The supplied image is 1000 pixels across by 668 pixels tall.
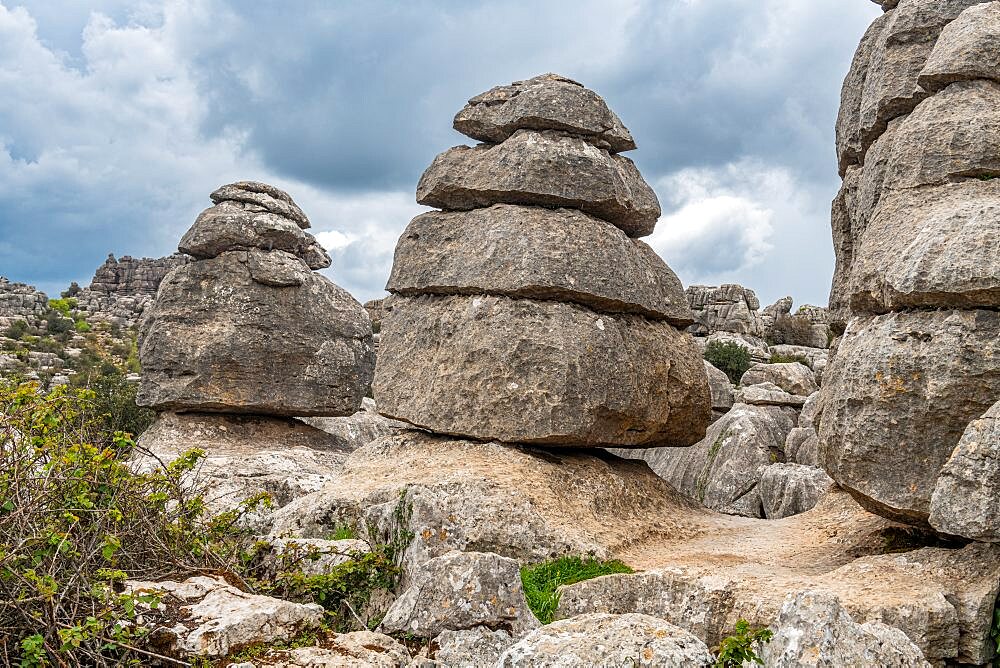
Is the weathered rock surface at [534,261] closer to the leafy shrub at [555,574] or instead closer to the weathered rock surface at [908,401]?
the leafy shrub at [555,574]

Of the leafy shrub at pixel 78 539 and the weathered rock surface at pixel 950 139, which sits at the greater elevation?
the weathered rock surface at pixel 950 139

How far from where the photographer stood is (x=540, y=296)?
11508 mm

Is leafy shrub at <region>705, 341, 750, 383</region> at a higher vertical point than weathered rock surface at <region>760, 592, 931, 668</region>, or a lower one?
higher

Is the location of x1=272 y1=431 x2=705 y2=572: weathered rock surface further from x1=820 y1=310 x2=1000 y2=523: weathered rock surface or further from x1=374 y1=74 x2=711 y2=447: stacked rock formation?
x1=820 y1=310 x2=1000 y2=523: weathered rock surface

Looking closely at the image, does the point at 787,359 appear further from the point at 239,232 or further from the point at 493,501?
the point at 493,501

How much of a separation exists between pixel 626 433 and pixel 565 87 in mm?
4947

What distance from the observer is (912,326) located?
8.27 metres

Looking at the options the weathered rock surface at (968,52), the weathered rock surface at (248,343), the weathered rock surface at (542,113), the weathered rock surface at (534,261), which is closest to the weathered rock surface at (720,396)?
the weathered rock surface at (248,343)

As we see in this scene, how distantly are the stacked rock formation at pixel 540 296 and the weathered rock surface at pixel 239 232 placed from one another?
4.85m

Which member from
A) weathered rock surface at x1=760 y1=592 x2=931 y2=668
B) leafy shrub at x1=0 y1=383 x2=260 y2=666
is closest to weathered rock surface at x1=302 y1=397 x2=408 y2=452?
leafy shrub at x1=0 y1=383 x2=260 y2=666

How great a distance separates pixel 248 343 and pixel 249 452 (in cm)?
193

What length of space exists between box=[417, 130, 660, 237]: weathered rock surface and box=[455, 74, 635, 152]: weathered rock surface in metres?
0.19

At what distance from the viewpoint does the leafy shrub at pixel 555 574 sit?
848 centimetres

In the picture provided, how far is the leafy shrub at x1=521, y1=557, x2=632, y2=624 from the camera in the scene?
848 centimetres
